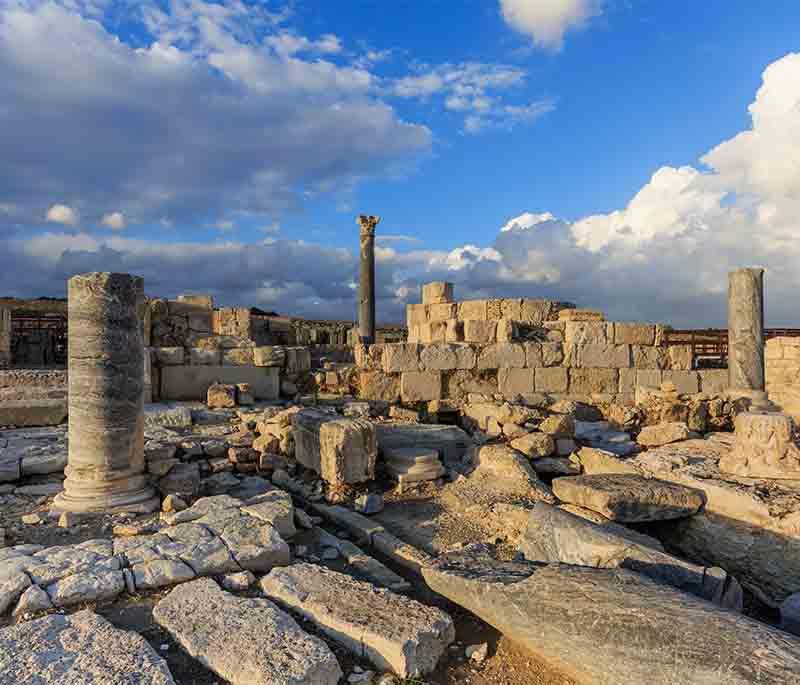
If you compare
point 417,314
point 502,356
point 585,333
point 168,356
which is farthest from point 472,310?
point 168,356

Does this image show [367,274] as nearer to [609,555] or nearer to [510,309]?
[510,309]

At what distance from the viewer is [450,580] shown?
3.83 meters

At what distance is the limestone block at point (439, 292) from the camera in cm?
1409

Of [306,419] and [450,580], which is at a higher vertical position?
[306,419]

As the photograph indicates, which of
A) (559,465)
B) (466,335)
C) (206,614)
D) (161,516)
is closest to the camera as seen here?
(206,614)

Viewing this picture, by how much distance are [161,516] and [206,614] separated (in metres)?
2.30

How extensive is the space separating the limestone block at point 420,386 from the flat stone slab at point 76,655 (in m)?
7.30

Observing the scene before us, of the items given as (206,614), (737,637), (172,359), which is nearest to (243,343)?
(172,359)

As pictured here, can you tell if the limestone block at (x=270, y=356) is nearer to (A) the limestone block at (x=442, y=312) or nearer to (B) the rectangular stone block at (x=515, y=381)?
(A) the limestone block at (x=442, y=312)

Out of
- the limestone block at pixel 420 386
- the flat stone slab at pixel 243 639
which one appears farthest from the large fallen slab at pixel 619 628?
the limestone block at pixel 420 386

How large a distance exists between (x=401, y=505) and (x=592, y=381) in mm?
6278

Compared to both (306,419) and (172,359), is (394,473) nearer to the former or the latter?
(306,419)

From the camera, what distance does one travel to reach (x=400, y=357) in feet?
34.0

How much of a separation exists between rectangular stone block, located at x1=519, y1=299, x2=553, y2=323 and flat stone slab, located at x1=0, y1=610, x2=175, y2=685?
1077cm
